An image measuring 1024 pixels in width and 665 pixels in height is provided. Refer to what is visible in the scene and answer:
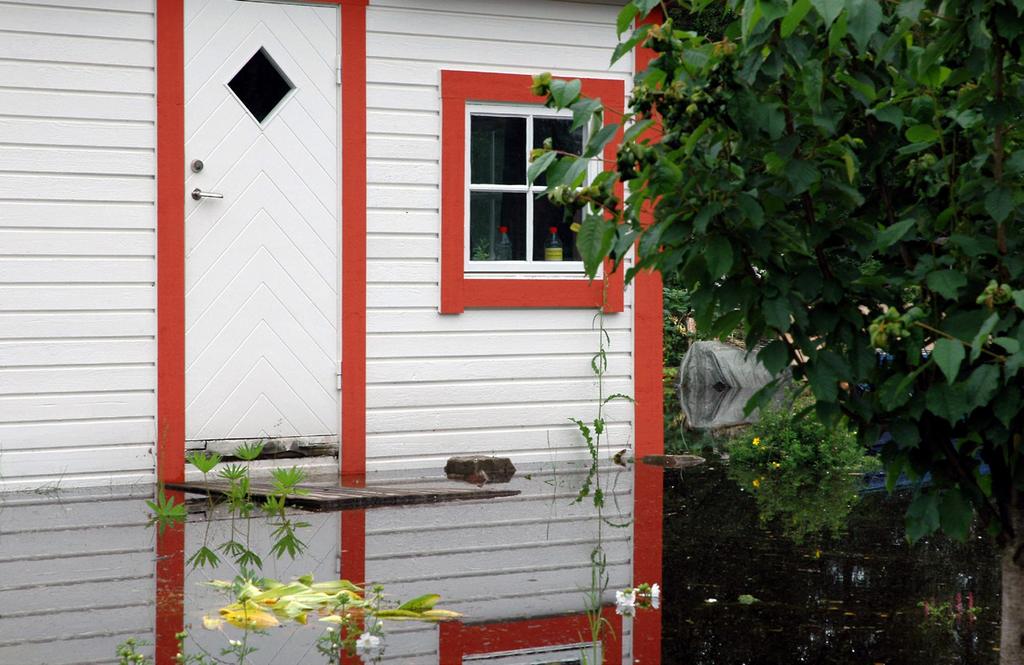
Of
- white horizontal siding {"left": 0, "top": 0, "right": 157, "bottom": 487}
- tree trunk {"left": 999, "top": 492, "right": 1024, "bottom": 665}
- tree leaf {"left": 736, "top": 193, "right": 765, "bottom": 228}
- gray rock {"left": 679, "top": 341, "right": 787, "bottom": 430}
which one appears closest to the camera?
tree leaf {"left": 736, "top": 193, "right": 765, "bottom": 228}

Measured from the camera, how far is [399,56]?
8.73 m

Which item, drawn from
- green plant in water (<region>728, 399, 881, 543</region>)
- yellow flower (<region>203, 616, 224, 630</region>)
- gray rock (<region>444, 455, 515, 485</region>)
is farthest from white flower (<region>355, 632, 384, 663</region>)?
gray rock (<region>444, 455, 515, 485</region>)

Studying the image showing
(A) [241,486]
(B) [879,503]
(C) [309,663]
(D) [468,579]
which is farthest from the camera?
(B) [879,503]

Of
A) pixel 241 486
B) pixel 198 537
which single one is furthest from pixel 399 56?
pixel 198 537

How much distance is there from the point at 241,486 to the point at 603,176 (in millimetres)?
4565

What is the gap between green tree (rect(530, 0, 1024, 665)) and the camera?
8.94 ft

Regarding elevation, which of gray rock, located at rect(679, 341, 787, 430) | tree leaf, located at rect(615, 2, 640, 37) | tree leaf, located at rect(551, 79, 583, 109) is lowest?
gray rock, located at rect(679, 341, 787, 430)

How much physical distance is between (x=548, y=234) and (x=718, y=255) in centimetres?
652

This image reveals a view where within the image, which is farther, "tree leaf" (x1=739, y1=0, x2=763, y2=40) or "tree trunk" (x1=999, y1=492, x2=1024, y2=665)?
"tree trunk" (x1=999, y1=492, x2=1024, y2=665)

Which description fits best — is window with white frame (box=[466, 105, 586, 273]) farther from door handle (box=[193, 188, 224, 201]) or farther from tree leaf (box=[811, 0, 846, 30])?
tree leaf (box=[811, 0, 846, 30])

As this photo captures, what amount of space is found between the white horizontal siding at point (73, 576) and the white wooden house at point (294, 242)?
80 centimetres

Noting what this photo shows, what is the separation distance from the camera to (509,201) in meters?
9.15

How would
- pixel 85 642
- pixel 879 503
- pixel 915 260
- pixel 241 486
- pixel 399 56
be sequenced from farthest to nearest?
1. pixel 399 56
2. pixel 879 503
3. pixel 241 486
4. pixel 85 642
5. pixel 915 260

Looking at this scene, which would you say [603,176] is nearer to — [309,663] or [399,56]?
[309,663]
